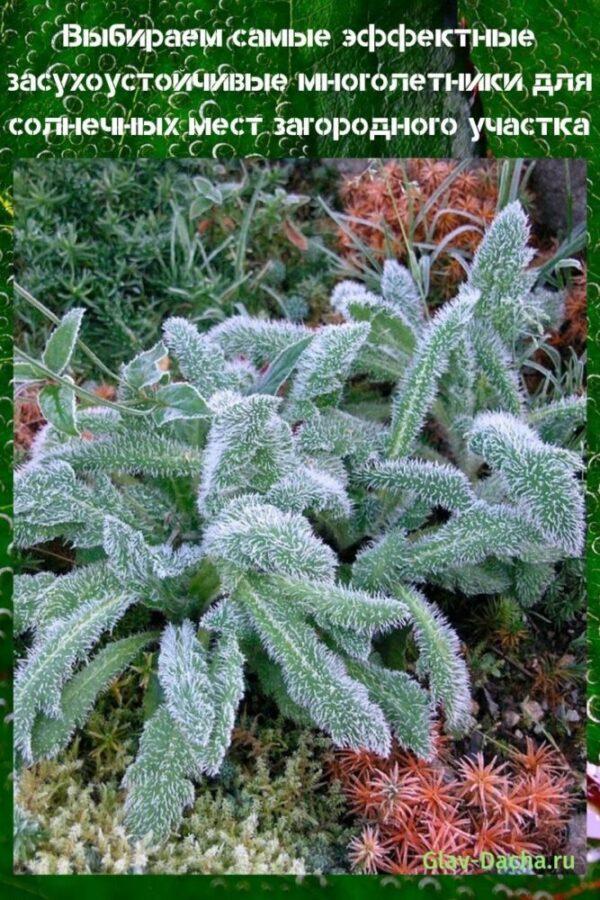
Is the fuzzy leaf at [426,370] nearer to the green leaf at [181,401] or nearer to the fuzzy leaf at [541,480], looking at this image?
the fuzzy leaf at [541,480]

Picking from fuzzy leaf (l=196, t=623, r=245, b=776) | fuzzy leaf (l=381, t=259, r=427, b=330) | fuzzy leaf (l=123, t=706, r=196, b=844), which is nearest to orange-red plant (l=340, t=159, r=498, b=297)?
fuzzy leaf (l=381, t=259, r=427, b=330)

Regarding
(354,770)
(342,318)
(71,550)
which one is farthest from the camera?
(342,318)

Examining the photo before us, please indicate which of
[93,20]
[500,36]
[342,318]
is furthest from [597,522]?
[93,20]

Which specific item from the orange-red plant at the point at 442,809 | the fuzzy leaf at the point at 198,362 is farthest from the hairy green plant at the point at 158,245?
the orange-red plant at the point at 442,809

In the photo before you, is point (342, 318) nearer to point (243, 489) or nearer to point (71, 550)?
point (243, 489)

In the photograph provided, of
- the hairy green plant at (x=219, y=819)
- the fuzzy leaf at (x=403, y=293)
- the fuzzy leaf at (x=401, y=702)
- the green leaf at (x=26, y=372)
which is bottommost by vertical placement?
the hairy green plant at (x=219, y=819)
